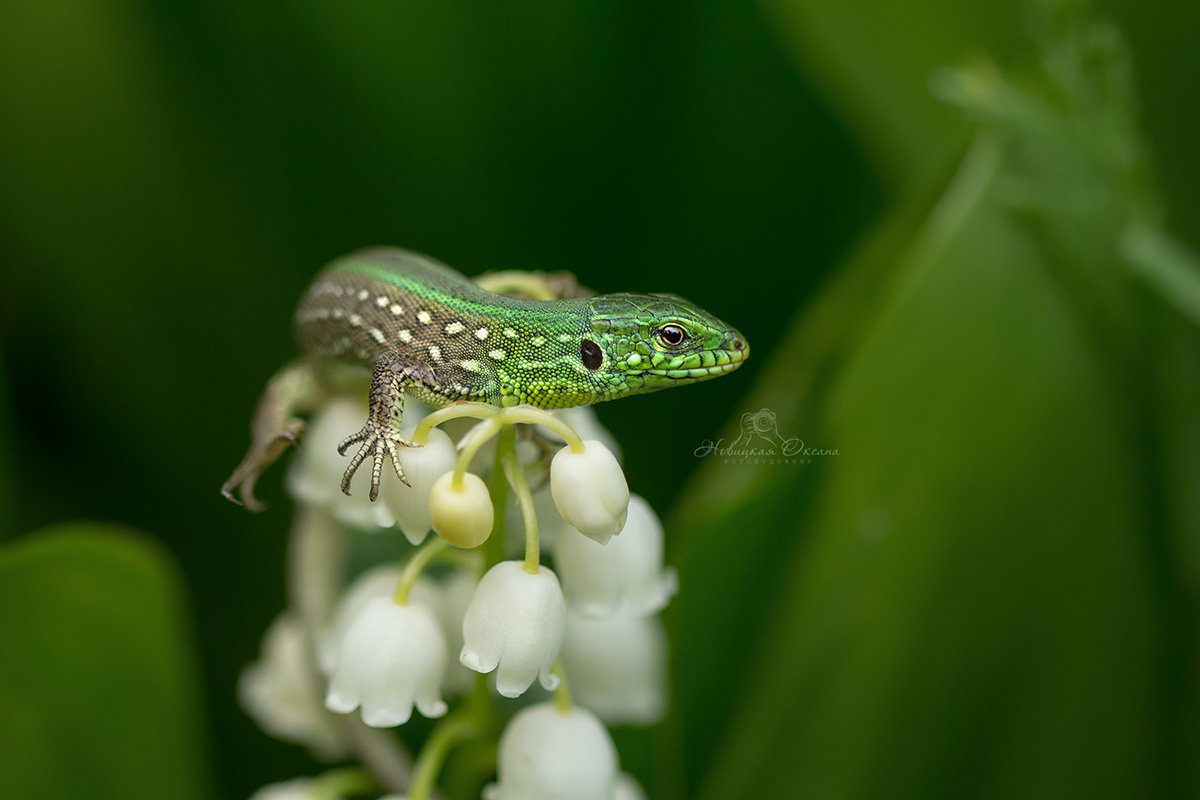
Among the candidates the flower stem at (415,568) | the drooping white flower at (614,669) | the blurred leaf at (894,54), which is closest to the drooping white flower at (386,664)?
the flower stem at (415,568)

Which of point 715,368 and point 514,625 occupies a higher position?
point 715,368

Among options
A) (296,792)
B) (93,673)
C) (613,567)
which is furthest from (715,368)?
(93,673)

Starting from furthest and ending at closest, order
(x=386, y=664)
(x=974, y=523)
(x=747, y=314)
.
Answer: (x=747, y=314) < (x=974, y=523) < (x=386, y=664)

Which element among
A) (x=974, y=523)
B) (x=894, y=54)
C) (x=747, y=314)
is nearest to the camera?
(x=974, y=523)

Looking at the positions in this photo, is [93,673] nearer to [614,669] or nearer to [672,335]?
[614,669]

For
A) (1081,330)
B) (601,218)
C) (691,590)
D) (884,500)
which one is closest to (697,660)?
(691,590)

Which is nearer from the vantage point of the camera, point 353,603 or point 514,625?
point 514,625

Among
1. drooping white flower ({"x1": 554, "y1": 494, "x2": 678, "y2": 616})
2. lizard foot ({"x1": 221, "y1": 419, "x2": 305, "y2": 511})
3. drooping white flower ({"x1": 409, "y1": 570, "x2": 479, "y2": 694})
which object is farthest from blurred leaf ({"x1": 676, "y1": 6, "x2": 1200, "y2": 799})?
lizard foot ({"x1": 221, "y1": 419, "x2": 305, "y2": 511})
